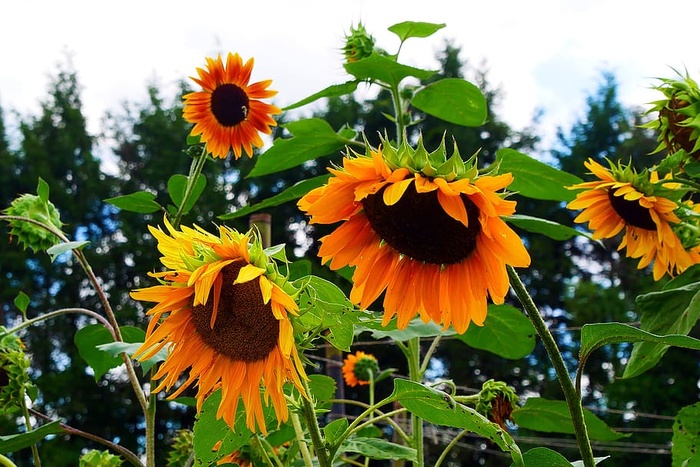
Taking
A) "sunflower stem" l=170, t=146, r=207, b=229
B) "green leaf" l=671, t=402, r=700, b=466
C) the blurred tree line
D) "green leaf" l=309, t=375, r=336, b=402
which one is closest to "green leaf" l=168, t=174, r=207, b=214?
"sunflower stem" l=170, t=146, r=207, b=229

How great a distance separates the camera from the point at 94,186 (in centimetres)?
1029

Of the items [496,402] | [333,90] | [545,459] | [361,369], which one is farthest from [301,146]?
[361,369]

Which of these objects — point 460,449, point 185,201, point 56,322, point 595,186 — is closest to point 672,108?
point 595,186

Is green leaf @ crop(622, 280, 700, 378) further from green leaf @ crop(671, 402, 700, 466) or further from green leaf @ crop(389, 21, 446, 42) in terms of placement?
green leaf @ crop(389, 21, 446, 42)

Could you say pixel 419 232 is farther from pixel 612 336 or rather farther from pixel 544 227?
pixel 544 227

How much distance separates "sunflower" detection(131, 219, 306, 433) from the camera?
442mm

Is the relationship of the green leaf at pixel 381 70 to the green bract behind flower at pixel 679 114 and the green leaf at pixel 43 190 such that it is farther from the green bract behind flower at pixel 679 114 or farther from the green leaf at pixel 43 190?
the green leaf at pixel 43 190

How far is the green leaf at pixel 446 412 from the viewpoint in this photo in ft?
1.48

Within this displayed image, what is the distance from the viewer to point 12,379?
0.77 m

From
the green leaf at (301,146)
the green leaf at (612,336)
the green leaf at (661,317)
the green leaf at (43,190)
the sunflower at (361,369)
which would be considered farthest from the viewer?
the sunflower at (361,369)

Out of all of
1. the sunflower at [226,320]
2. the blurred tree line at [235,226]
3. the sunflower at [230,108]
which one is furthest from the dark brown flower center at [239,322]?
the blurred tree line at [235,226]

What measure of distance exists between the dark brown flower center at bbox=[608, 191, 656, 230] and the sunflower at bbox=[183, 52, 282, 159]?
1.81ft

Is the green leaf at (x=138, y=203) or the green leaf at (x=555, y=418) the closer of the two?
the green leaf at (x=555, y=418)

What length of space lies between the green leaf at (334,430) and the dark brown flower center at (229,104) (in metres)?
0.72
